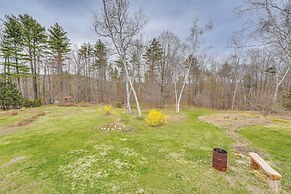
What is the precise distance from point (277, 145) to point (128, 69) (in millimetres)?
16152

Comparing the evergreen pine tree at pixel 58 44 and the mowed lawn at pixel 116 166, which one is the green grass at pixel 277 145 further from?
the evergreen pine tree at pixel 58 44

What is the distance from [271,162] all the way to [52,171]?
668cm

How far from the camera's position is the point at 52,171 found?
12.3 ft

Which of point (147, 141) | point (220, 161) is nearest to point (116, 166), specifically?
point (147, 141)

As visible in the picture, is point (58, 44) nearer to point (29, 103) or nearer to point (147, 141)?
point (29, 103)

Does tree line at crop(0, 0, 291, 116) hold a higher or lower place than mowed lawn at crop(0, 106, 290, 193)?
higher

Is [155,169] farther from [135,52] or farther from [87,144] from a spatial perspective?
[135,52]

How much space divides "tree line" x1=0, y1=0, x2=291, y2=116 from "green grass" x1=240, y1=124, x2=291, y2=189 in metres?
3.54

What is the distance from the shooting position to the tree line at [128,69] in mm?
12206

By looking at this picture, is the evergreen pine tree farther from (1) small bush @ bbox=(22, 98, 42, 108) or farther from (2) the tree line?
(1) small bush @ bbox=(22, 98, 42, 108)

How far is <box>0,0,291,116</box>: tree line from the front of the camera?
12.2 meters

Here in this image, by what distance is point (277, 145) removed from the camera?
20.0 feet

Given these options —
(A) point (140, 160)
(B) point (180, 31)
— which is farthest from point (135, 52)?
(A) point (140, 160)

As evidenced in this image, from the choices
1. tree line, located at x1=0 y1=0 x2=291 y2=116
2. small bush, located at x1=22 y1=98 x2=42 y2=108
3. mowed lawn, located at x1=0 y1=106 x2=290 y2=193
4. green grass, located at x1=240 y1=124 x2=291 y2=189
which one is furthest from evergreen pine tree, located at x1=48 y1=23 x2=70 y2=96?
green grass, located at x1=240 y1=124 x2=291 y2=189
